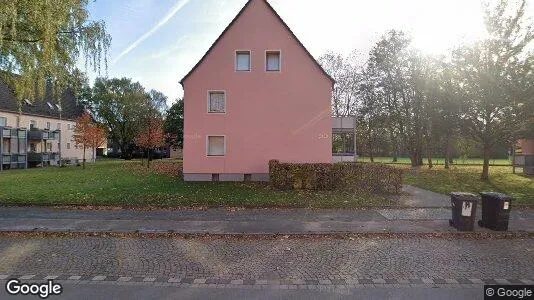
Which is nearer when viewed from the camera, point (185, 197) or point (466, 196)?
point (466, 196)

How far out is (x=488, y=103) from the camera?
20.3 meters

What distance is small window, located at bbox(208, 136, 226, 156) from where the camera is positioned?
19.8 meters

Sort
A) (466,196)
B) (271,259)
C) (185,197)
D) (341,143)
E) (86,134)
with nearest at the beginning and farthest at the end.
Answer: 1. (271,259)
2. (466,196)
3. (185,197)
4. (86,134)
5. (341,143)

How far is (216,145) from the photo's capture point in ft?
65.2

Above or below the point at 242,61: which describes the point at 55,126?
below

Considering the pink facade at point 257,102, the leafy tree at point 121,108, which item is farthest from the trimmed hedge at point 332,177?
the leafy tree at point 121,108

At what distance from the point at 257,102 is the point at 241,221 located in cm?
1101

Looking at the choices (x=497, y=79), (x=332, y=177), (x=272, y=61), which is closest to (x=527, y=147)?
(x=497, y=79)

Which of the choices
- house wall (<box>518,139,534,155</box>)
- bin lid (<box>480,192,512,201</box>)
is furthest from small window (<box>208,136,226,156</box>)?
house wall (<box>518,139,534,155</box>)

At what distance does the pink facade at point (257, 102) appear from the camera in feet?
64.4

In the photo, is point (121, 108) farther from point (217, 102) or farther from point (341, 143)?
point (217, 102)

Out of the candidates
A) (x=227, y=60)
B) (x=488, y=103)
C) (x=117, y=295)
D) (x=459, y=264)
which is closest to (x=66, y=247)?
(x=117, y=295)

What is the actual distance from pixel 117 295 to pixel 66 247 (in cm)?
325

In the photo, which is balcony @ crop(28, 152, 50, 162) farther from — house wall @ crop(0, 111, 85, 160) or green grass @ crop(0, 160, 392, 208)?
green grass @ crop(0, 160, 392, 208)
